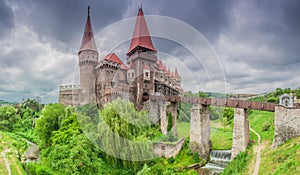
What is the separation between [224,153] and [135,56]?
14.8m

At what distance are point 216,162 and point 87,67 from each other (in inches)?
849

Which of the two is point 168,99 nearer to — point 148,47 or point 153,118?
point 153,118

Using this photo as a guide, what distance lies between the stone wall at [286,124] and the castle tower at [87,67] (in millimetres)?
22024

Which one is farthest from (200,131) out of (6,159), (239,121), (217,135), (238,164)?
(6,159)

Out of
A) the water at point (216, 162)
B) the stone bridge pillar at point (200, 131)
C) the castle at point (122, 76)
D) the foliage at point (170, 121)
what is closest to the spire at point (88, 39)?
the castle at point (122, 76)

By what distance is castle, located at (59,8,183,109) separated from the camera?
21625mm

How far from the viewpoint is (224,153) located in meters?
14.8

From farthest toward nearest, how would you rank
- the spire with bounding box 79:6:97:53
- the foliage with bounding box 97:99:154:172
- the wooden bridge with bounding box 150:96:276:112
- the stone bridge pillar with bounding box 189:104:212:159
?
the spire with bounding box 79:6:97:53 → the stone bridge pillar with bounding box 189:104:212:159 → the foliage with bounding box 97:99:154:172 → the wooden bridge with bounding box 150:96:276:112

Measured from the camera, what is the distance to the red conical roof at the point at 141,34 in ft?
69.2

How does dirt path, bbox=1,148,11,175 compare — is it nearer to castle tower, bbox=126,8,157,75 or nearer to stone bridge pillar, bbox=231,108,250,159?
castle tower, bbox=126,8,157,75

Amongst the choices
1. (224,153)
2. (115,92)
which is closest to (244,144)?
(224,153)

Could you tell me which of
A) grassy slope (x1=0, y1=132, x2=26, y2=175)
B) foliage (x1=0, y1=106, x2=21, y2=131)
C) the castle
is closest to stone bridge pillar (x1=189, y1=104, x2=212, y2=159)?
the castle

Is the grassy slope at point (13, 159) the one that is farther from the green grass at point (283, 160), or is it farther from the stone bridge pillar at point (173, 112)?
the green grass at point (283, 160)

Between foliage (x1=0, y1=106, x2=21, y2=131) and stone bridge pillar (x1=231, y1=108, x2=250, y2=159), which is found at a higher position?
stone bridge pillar (x1=231, y1=108, x2=250, y2=159)
